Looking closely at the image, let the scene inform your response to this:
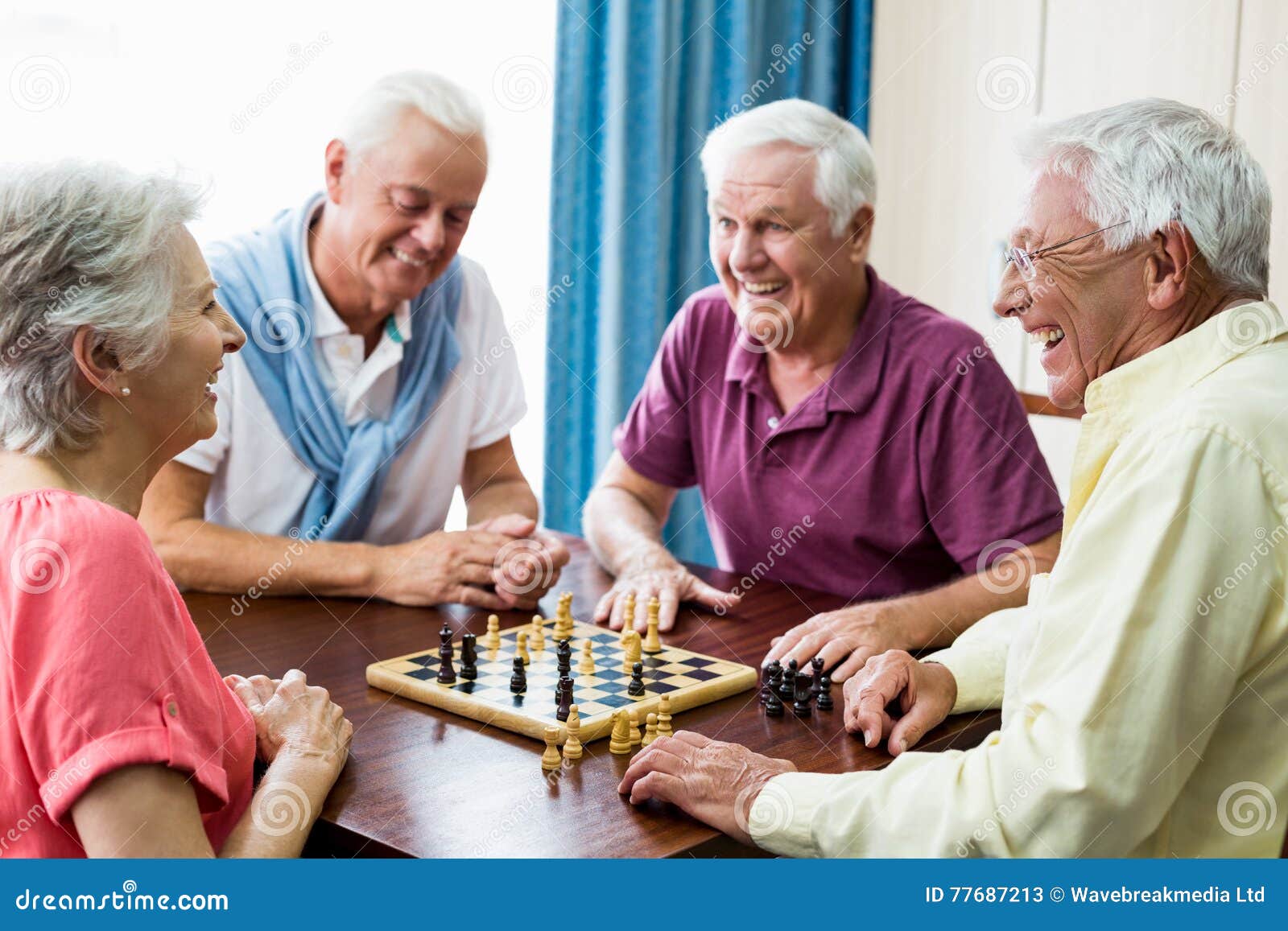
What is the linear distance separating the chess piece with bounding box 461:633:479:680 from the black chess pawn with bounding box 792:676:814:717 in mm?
464

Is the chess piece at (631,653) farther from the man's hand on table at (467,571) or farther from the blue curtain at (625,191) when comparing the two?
the blue curtain at (625,191)

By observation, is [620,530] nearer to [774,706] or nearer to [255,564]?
[255,564]

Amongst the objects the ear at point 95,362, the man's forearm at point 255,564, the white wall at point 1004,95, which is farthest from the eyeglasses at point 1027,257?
the white wall at point 1004,95

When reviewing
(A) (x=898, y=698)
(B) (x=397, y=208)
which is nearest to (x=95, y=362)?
(A) (x=898, y=698)

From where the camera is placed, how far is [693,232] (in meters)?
4.35

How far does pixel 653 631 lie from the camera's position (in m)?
2.16

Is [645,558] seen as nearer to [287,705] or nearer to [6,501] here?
[287,705]

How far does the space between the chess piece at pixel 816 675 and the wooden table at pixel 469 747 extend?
0.13ft

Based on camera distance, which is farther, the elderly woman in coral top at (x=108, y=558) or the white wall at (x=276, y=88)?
the white wall at (x=276, y=88)

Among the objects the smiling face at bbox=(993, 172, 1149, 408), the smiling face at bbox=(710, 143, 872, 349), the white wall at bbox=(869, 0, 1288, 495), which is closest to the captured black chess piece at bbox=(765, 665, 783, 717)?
the smiling face at bbox=(993, 172, 1149, 408)

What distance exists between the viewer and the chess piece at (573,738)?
169cm

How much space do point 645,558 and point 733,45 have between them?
232 centimetres

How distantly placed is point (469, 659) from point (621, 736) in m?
0.32
